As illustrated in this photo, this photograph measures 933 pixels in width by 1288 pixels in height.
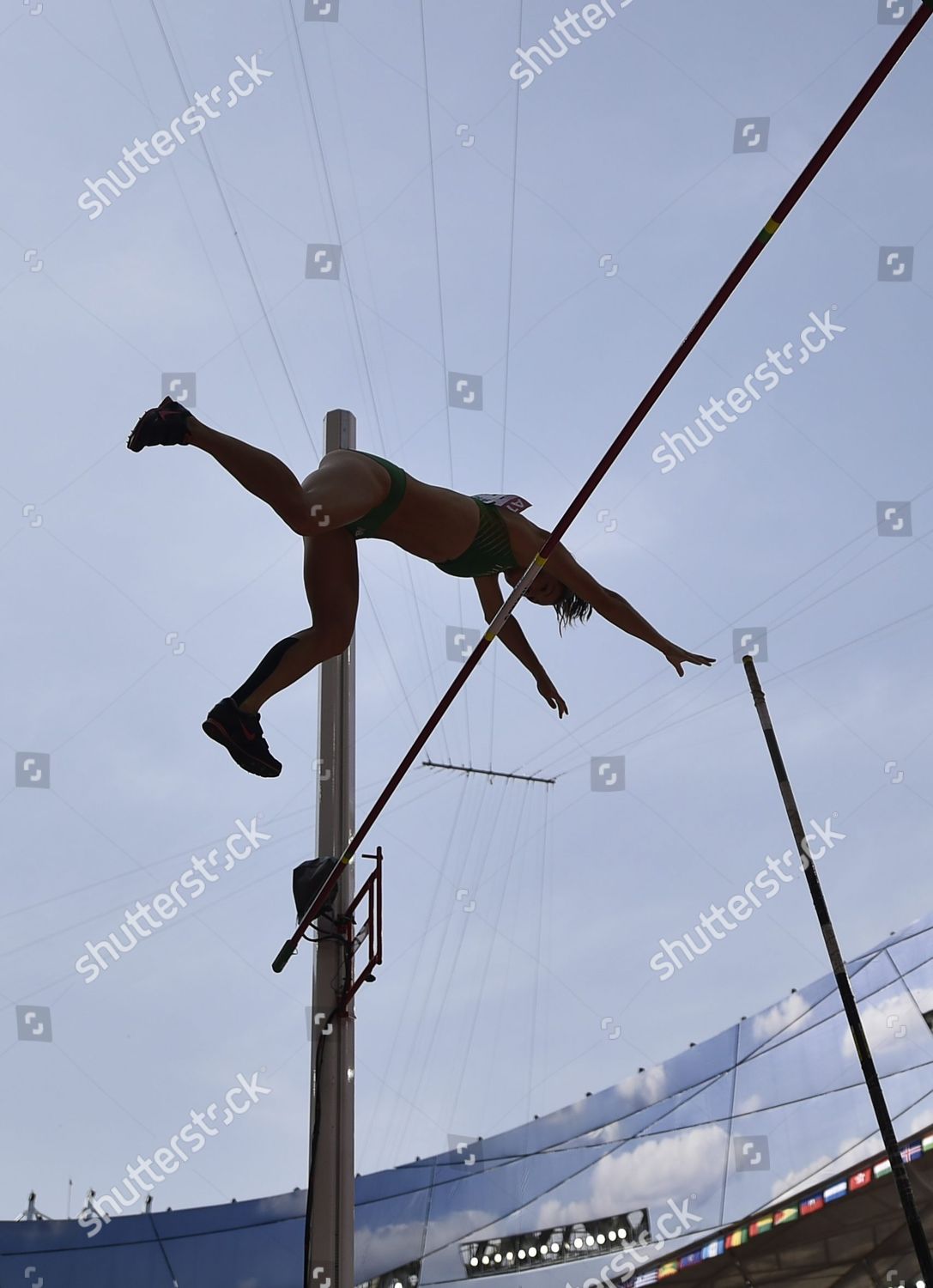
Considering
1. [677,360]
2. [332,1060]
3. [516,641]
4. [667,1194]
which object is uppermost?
[667,1194]

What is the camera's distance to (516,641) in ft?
16.9

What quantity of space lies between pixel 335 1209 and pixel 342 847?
5.00 ft

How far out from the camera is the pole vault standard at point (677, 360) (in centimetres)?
279

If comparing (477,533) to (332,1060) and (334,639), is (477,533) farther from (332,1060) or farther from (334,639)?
(332,1060)

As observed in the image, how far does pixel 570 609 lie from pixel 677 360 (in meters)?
1.44

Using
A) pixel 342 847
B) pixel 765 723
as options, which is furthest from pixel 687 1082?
pixel 342 847

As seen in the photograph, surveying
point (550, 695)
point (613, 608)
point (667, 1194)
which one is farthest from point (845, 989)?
point (667, 1194)

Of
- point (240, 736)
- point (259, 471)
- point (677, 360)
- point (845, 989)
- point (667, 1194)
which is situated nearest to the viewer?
point (677, 360)

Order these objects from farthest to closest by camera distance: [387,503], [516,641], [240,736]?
[516,641], [387,503], [240,736]

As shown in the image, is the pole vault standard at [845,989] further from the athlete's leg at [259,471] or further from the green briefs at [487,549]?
the athlete's leg at [259,471]

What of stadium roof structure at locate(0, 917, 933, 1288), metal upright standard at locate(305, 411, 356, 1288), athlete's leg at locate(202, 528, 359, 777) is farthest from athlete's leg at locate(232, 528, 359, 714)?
stadium roof structure at locate(0, 917, 933, 1288)

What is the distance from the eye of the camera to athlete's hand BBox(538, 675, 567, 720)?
5.18m

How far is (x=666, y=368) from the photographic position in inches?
137

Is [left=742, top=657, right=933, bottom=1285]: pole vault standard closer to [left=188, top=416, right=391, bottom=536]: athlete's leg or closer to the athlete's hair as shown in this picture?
the athlete's hair
